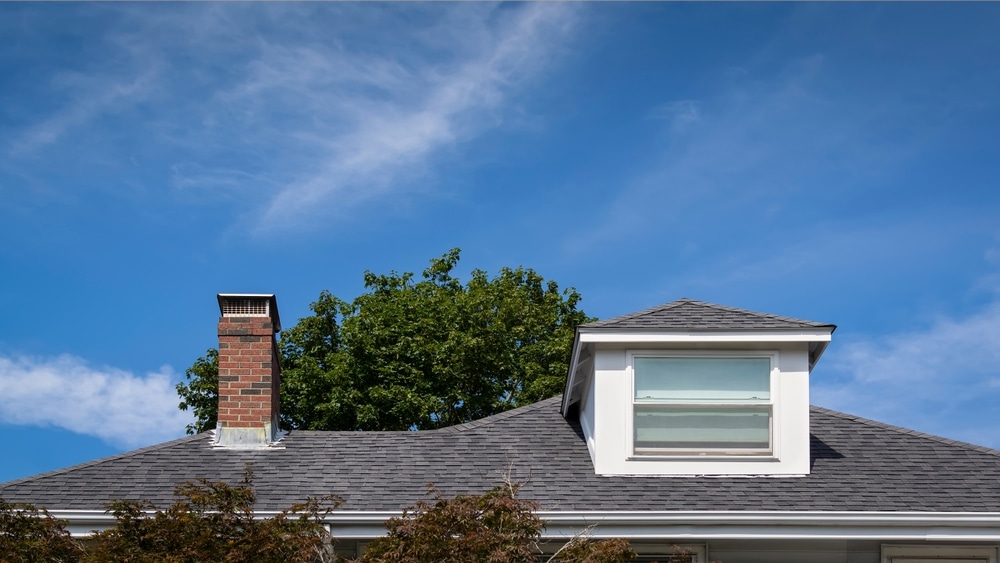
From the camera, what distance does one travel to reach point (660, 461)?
14.6m

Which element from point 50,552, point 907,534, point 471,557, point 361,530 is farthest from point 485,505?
point 907,534

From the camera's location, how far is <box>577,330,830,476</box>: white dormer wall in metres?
14.5

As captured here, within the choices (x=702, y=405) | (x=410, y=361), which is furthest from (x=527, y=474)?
(x=410, y=361)

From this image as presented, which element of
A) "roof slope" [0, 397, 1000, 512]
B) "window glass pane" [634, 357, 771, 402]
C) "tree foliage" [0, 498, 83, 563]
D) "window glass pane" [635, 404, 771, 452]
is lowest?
"tree foliage" [0, 498, 83, 563]

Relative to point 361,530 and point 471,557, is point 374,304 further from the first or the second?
point 471,557

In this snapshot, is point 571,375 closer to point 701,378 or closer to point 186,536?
point 701,378

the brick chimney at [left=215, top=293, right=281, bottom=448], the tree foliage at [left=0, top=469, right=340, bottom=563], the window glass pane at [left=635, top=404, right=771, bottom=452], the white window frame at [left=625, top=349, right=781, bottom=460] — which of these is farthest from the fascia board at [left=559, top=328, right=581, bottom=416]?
the tree foliage at [left=0, top=469, right=340, bottom=563]

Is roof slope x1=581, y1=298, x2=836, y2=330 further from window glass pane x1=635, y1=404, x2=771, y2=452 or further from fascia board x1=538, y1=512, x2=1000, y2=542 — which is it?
fascia board x1=538, y1=512, x2=1000, y2=542

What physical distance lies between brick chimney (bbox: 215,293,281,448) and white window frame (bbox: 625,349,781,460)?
4.48 meters

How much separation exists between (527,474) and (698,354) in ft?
8.09

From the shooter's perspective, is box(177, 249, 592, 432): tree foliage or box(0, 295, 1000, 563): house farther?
box(177, 249, 592, 432): tree foliage

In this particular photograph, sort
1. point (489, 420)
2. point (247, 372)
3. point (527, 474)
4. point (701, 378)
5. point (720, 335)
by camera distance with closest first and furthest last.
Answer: point (527, 474) → point (720, 335) → point (701, 378) → point (247, 372) → point (489, 420)

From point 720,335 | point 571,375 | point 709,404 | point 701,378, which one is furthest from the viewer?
point 571,375

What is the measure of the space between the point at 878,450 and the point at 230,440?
25.7ft
